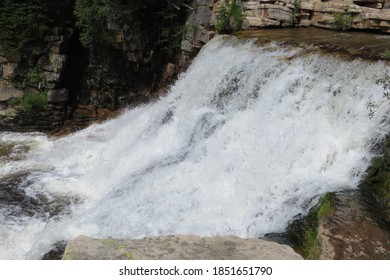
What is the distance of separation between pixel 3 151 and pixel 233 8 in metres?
7.29

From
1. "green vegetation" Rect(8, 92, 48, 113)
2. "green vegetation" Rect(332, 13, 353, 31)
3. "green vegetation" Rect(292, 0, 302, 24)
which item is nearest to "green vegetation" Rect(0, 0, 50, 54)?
"green vegetation" Rect(8, 92, 48, 113)

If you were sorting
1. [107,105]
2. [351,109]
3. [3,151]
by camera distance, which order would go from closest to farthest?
[351,109], [3,151], [107,105]

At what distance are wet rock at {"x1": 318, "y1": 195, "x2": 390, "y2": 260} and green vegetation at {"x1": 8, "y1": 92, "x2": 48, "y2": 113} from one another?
10.8 m

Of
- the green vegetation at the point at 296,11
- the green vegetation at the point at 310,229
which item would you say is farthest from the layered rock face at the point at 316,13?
the green vegetation at the point at 310,229

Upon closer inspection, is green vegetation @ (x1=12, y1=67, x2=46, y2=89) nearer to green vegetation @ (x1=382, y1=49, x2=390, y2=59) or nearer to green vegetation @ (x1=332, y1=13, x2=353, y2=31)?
green vegetation @ (x1=332, y1=13, x2=353, y2=31)

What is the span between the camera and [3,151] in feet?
34.7

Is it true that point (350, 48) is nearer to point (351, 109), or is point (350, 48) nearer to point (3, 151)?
point (351, 109)

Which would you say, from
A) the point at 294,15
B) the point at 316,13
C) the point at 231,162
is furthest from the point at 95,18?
the point at 231,162

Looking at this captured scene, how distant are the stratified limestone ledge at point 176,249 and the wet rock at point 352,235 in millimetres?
1167

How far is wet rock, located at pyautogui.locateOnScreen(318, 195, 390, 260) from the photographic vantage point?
12.6ft

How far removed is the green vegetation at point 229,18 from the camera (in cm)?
1102

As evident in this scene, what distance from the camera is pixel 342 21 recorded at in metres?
9.70

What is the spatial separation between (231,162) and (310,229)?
2.36 meters

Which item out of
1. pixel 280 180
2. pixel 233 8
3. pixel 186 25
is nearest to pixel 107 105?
pixel 186 25
